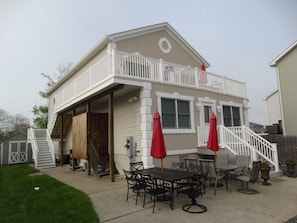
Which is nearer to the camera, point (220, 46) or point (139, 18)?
point (139, 18)

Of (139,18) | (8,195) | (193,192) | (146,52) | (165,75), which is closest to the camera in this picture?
(193,192)

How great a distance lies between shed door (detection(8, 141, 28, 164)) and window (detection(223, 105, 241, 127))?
17.2 meters

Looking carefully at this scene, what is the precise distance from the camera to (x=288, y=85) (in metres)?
14.6

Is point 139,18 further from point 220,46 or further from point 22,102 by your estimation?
point 22,102

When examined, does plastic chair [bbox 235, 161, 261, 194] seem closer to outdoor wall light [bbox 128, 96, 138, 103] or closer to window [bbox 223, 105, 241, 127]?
outdoor wall light [bbox 128, 96, 138, 103]

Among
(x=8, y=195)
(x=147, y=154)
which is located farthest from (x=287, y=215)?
(x=8, y=195)

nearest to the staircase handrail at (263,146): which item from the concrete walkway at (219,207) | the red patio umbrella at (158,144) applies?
the concrete walkway at (219,207)

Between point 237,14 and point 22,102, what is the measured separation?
37822mm

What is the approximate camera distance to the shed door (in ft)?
60.6

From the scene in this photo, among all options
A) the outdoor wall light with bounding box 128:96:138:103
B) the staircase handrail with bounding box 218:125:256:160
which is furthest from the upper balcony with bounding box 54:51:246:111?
the staircase handrail with bounding box 218:125:256:160

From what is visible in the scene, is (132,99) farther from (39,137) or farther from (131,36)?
(39,137)

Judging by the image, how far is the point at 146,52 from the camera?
12.4m

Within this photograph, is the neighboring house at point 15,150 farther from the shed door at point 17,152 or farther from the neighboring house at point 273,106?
the neighboring house at point 273,106

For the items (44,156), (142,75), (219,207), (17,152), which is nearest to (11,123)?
(17,152)
